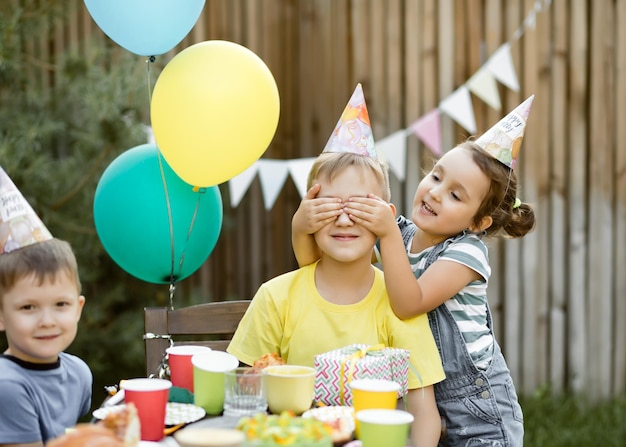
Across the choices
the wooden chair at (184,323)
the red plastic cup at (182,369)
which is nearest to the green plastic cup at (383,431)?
the red plastic cup at (182,369)

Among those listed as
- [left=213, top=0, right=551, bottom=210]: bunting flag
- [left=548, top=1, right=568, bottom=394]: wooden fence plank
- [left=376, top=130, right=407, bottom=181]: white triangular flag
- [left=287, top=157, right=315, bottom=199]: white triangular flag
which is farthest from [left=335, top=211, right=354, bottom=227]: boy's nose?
[left=548, top=1, right=568, bottom=394]: wooden fence plank

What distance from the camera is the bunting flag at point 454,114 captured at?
410 centimetres

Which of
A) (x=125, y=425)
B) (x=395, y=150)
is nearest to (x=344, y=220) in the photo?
(x=125, y=425)

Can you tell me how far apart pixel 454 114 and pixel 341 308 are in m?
2.22

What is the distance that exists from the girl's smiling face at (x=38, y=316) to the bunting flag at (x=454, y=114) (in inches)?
87.0

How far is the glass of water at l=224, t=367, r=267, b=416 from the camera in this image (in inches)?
71.8

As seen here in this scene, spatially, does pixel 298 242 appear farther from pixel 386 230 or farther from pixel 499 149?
pixel 499 149

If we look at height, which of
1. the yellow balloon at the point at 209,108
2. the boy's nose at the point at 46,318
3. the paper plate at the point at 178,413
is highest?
the yellow balloon at the point at 209,108

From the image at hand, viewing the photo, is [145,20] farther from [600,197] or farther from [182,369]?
[600,197]

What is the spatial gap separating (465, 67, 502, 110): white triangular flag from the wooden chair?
2117mm

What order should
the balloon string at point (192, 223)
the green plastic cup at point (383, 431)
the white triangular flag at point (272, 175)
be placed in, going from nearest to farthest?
the green plastic cup at point (383, 431) < the balloon string at point (192, 223) < the white triangular flag at point (272, 175)

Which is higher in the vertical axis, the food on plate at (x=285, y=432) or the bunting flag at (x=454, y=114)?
the bunting flag at (x=454, y=114)

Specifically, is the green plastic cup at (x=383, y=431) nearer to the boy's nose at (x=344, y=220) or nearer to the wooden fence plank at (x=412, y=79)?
the boy's nose at (x=344, y=220)

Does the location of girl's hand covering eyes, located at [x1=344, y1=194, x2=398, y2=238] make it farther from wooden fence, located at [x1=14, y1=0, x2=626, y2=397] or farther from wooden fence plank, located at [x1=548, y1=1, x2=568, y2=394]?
wooden fence plank, located at [x1=548, y1=1, x2=568, y2=394]
